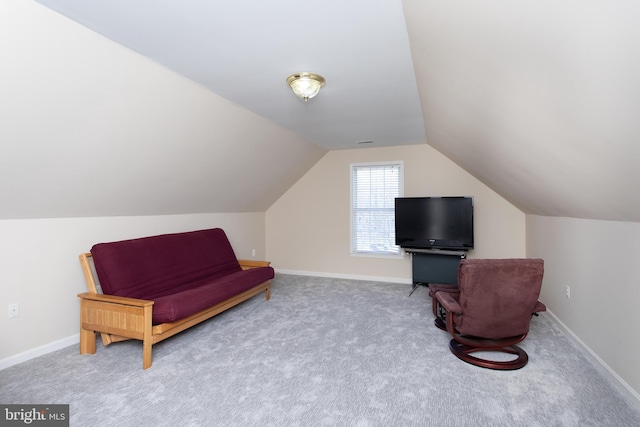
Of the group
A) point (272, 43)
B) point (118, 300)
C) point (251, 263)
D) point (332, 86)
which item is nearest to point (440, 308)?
point (332, 86)

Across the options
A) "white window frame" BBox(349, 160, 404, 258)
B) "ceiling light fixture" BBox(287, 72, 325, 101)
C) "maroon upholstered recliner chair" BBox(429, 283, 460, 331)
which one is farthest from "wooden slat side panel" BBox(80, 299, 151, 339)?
"white window frame" BBox(349, 160, 404, 258)

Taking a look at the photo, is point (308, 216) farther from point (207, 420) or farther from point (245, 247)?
point (207, 420)

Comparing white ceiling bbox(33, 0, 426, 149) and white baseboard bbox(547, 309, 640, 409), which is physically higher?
white ceiling bbox(33, 0, 426, 149)

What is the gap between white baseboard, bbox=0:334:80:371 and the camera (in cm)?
255

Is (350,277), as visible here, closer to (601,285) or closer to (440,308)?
(440,308)

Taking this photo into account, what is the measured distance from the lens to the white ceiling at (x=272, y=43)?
175 cm

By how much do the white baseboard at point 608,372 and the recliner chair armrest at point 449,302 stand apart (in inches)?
41.4

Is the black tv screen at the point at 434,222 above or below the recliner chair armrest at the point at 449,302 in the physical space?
above

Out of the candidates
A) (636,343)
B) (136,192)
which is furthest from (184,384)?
(636,343)

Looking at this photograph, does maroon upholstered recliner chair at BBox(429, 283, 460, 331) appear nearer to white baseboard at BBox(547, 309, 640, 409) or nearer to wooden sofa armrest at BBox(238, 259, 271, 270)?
white baseboard at BBox(547, 309, 640, 409)

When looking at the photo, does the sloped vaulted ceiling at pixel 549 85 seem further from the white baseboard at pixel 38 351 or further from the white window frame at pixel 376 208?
the white baseboard at pixel 38 351

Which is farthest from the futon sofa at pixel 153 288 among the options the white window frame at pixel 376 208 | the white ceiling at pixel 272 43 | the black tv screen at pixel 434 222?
the black tv screen at pixel 434 222

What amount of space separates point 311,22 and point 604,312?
2.97m

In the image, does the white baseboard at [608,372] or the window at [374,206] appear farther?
the window at [374,206]
